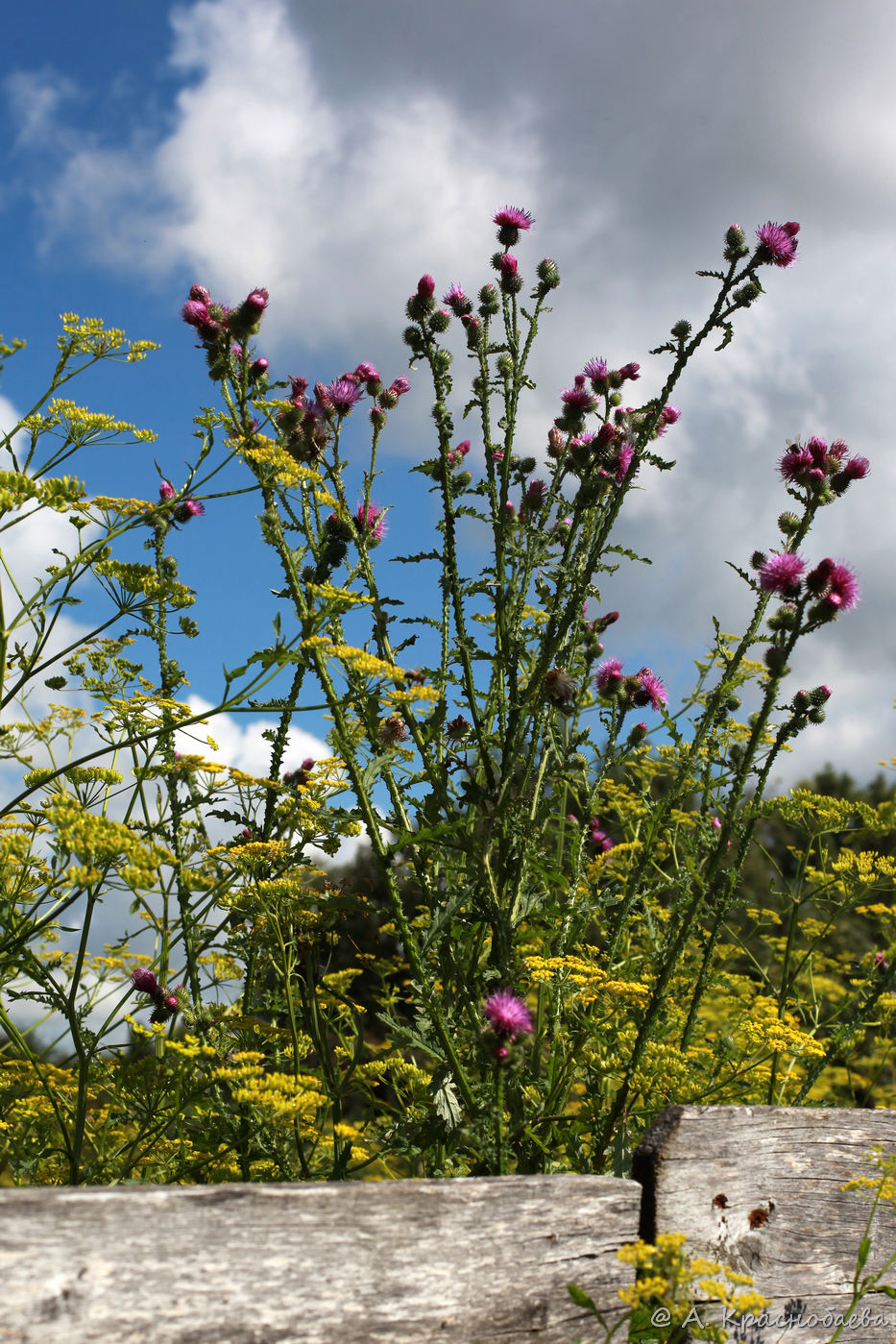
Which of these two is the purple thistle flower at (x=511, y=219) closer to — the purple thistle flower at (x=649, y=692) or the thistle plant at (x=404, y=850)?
the thistle plant at (x=404, y=850)

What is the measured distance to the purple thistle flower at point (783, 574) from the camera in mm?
Result: 2617

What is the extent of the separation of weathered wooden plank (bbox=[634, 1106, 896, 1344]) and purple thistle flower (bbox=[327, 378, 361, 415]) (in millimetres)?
2382

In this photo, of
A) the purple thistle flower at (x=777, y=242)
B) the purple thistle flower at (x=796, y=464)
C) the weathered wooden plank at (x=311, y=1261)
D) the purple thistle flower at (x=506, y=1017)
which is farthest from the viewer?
the purple thistle flower at (x=777, y=242)

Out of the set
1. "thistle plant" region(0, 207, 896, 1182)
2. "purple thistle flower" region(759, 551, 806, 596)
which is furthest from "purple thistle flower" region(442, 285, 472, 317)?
"purple thistle flower" region(759, 551, 806, 596)

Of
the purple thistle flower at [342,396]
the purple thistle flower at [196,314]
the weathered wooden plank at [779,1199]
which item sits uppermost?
the purple thistle flower at [196,314]

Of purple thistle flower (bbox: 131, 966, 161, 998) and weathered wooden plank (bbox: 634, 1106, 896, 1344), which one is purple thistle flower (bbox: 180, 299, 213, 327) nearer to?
purple thistle flower (bbox: 131, 966, 161, 998)

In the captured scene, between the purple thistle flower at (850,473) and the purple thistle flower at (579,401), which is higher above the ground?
the purple thistle flower at (579,401)

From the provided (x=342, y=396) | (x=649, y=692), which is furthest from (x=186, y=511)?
(x=649, y=692)

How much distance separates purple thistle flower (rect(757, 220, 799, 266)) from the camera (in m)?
3.12

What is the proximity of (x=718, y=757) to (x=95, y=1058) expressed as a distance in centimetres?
231

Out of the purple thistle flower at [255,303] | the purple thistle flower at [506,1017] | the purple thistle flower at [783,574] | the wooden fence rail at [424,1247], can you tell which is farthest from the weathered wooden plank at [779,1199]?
the purple thistle flower at [255,303]

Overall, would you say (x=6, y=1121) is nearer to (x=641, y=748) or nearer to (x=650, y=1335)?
(x=650, y=1335)

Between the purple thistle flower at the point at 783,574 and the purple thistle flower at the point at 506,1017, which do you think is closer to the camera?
the purple thistle flower at the point at 506,1017

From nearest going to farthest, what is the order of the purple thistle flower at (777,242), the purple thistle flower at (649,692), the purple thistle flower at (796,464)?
the purple thistle flower at (796,464), the purple thistle flower at (777,242), the purple thistle flower at (649,692)
